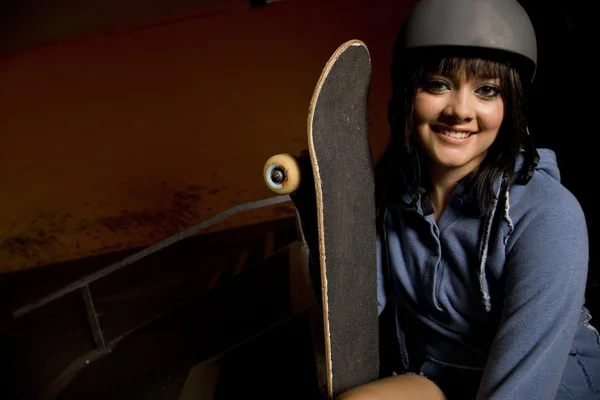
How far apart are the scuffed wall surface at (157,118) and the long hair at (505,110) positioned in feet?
10.3

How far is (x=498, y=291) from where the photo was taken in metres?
0.95

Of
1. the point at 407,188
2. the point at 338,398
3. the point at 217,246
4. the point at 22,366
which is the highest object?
the point at 407,188

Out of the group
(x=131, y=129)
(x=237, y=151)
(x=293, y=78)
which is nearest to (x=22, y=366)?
(x=131, y=129)

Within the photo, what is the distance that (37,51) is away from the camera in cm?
388

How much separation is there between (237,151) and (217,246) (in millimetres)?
950

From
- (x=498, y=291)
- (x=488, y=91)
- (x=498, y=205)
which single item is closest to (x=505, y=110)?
(x=488, y=91)

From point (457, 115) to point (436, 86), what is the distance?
79mm

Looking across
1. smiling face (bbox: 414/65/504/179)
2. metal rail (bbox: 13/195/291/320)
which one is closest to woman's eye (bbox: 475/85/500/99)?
smiling face (bbox: 414/65/504/179)

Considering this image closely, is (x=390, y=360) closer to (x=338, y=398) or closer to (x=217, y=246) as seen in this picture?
(x=338, y=398)

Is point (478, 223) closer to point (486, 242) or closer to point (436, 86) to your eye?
point (486, 242)

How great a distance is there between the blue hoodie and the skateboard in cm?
11

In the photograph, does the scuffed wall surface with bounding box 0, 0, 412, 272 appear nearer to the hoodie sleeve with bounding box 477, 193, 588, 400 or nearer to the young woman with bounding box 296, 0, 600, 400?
the young woman with bounding box 296, 0, 600, 400

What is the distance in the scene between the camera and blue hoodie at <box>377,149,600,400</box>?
2.66 feet

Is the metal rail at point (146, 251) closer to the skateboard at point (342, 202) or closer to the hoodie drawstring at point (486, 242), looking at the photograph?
the skateboard at point (342, 202)
